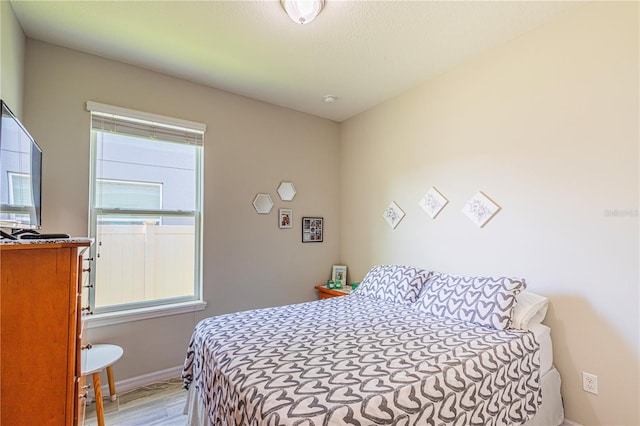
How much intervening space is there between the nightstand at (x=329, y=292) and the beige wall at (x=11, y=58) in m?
2.97

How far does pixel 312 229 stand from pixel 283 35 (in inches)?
82.4

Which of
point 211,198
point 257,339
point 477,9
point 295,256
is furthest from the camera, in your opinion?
point 295,256

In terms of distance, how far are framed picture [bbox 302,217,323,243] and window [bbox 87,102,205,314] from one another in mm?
1191

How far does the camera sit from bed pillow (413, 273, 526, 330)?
185cm

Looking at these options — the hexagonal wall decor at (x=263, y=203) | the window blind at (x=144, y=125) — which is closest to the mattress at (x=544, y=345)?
the hexagonal wall decor at (x=263, y=203)

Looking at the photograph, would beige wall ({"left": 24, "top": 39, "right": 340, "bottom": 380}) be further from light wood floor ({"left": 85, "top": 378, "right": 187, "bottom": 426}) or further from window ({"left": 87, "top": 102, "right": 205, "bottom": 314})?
light wood floor ({"left": 85, "top": 378, "right": 187, "bottom": 426})

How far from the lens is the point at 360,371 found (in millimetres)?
1306

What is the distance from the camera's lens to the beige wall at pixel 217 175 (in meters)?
2.22

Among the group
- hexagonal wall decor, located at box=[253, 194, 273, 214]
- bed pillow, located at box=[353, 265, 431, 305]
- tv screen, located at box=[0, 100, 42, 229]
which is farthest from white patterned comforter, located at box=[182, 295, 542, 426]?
hexagonal wall decor, located at box=[253, 194, 273, 214]

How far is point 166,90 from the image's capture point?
2664 millimetres

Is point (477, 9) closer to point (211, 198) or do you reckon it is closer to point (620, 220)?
point (620, 220)

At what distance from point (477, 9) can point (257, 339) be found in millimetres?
2450

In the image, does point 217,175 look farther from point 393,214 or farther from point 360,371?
point 360,371

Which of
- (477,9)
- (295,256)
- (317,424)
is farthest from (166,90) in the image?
(317,424)
